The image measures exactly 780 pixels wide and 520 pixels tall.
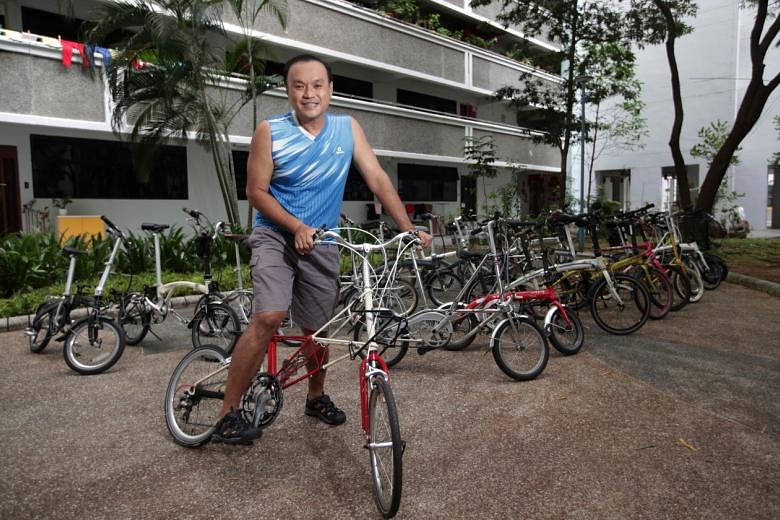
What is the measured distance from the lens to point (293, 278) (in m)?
3.13

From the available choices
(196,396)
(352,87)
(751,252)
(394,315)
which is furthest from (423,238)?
(352,87)

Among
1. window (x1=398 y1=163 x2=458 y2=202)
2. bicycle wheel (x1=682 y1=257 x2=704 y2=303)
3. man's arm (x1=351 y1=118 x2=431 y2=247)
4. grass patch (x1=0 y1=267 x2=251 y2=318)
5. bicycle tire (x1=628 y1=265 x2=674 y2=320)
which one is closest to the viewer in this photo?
man's arm (x1=351 y1=118 x2=431 y2=247)

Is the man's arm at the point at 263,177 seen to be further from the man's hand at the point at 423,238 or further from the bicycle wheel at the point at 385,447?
the bicycle wheel at the point at 385,447

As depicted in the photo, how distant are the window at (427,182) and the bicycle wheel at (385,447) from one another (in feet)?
57.2

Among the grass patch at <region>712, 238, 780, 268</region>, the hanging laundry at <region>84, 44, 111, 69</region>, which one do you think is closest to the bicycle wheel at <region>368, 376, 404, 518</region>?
the hanging laundry at <region>84, 44, 111, 69</region>

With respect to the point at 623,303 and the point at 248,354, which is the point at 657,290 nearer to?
the point at 623,303

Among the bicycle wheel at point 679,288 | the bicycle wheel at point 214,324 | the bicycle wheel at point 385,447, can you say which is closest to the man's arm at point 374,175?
the bicycle wheel at point 385,447

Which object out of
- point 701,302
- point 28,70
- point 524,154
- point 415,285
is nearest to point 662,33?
point 524,154

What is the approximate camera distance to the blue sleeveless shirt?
3016mm

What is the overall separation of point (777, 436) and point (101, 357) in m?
4.85

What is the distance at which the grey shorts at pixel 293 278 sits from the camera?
295 cm

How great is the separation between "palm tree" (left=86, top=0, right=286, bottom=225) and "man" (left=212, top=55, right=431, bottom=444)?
8.42 meters

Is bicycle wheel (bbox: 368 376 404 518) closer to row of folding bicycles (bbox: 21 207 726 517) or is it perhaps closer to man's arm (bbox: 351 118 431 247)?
row of folding bicycles (bbox: 21 207 726 517)

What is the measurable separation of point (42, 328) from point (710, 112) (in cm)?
2778
